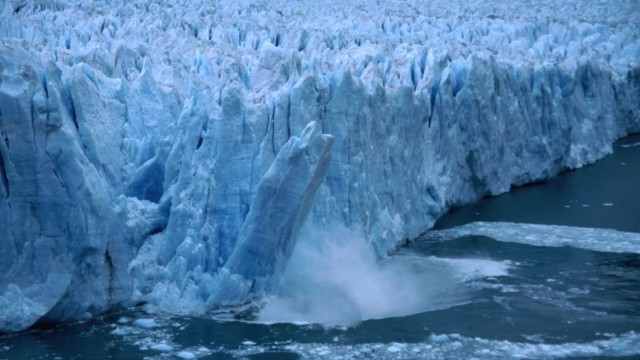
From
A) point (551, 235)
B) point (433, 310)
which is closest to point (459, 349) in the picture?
point (433, 310)

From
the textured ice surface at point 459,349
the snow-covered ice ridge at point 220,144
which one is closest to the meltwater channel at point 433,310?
the textured ice surface at point 459,349

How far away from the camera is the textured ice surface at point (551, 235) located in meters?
7.98

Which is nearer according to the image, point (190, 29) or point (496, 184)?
point (496, 184)

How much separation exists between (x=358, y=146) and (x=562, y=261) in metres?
2.24

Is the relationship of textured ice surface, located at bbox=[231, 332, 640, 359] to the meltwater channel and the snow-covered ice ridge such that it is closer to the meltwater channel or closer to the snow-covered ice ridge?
the meltwater channel

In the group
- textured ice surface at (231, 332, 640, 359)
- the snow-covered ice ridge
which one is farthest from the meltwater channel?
the snow-covered ice ridge

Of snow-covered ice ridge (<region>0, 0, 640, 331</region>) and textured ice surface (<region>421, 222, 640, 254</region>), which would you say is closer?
snow-covered ice ridge (<region>0, 0, 640, 331</region>)

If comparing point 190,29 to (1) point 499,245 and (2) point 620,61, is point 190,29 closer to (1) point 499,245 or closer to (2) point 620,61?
(1) point 499,245

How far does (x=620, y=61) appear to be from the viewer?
562 inches

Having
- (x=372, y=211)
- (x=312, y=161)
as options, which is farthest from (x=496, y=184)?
(x=312, y=161)

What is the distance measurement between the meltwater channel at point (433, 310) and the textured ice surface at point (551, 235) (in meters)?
0.02

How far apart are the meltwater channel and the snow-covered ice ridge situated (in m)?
0.28

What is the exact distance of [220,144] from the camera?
6070 millimetres

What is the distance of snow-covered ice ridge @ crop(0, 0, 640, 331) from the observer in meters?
5.23
